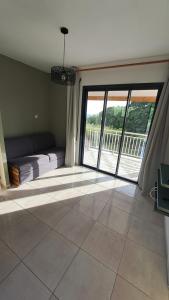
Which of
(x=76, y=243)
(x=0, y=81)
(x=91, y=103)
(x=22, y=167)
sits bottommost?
(x=76, y=243)

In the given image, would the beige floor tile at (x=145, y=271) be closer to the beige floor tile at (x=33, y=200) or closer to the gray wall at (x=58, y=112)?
the beige floor tile at (x=33, y=200)

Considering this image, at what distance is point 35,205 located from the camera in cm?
218

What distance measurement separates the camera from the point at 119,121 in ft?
10.8

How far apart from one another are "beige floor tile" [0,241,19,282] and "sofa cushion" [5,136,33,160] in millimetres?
1842

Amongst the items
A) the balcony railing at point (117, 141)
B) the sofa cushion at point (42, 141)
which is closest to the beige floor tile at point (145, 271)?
the balcony railing at point (117, 141)

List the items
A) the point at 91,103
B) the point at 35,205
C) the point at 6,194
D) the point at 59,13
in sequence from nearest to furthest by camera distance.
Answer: the point at 59,13 → the point at 35,205 → the point at 6,194 → the point at 91,103

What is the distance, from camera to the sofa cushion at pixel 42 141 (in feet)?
11.5

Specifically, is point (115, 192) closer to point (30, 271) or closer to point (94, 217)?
point (94, 217)

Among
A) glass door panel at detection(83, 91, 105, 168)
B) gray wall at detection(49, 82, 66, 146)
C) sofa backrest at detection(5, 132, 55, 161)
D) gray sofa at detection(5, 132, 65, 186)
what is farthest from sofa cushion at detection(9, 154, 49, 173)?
glass door panel at detection(83, 91, 105, 168)

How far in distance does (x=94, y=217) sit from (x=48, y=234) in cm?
70

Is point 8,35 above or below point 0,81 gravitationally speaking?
above

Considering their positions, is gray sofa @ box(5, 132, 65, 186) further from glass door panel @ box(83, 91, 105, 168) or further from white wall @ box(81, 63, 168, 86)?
white wall @ box(81, 63, 168, 86)

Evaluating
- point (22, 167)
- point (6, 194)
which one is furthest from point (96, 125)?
point (6, 194)

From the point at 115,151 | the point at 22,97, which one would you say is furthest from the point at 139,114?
the point at 22,97
